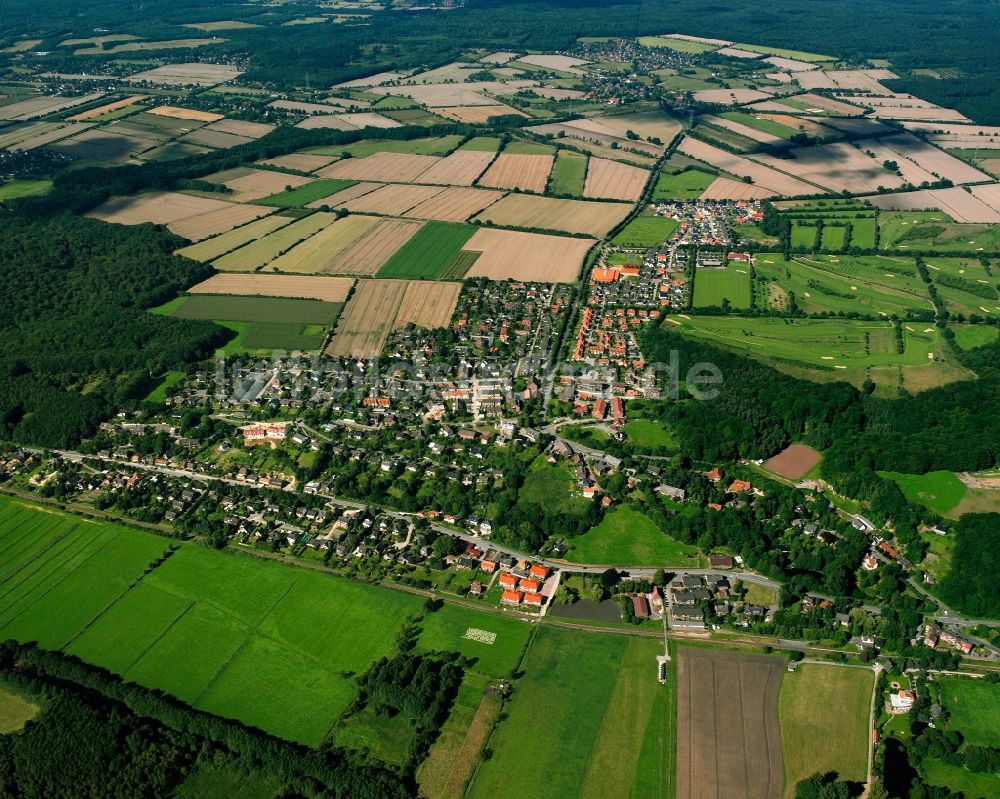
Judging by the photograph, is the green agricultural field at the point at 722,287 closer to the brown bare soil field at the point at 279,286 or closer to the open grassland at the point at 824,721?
the brown bare soil field at the point at 279,286

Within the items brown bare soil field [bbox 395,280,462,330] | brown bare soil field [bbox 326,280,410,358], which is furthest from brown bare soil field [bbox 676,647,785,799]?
brown bare soil field [bbox 395,280,462,330]

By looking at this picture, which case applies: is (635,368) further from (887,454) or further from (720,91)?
(720,91)

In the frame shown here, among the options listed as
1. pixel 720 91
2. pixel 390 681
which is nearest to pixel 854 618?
pixel 390 681

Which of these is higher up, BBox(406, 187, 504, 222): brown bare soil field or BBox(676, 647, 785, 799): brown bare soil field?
BBox(406, 187, 504, 222): brown bare soil field

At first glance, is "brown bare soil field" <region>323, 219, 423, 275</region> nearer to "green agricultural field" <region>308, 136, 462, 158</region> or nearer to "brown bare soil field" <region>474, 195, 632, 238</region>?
"brown bare soil field" <region>474, 195, 632, 238</region>

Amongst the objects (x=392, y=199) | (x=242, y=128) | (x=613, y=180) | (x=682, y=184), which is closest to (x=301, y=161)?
(x=242, y=128)

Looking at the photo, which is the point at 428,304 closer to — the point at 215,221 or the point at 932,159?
the point at 215,221

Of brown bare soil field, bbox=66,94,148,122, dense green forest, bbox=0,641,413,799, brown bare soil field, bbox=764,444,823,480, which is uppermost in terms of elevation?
brown bare soil field, bbox=66,94,148,122
